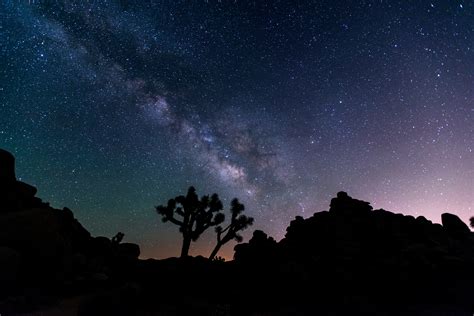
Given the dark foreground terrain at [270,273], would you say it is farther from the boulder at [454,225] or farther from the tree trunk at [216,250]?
the tree trunk at [216,250]

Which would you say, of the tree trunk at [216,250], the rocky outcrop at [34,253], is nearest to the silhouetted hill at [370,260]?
the tree trunk at [216,250]

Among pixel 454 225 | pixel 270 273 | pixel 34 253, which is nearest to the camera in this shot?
pixel 34 253

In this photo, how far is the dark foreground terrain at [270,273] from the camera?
1180cm

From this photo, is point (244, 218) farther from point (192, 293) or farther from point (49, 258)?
point (49, 258)

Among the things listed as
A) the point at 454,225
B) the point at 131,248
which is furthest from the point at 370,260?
the point at 131,248

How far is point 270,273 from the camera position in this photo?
49.5ft

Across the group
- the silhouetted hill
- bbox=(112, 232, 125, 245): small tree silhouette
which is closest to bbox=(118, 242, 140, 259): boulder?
bbox=(112, 232, 125, 245): small tree silhouette

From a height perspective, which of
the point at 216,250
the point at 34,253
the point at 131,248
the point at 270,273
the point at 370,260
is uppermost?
the point at 131,248

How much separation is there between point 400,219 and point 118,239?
20.8m

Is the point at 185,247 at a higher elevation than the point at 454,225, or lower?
lower

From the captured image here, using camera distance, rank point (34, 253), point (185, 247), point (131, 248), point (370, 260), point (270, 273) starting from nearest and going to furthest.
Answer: point (34, 253) < point (370, 260) < point (270, 273) < point (185, 247) < point (131, 248)

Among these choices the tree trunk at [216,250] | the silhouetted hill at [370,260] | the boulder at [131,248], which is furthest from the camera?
the boulder at [131,248]

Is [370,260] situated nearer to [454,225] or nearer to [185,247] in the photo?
[454,225]

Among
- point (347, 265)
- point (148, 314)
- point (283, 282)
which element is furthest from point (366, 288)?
point (148, 314)
